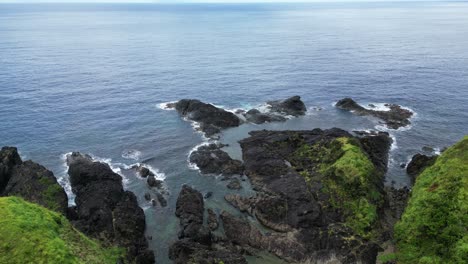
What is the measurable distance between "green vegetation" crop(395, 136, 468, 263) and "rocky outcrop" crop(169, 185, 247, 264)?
21.2 metres

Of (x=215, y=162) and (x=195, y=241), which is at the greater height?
(x=215, y=162)

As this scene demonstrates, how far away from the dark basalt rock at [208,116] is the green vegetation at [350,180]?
2383cm

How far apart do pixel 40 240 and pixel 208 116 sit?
55526 mm

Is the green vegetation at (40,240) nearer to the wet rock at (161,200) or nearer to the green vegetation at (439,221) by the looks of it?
the wet rock at (161,200)

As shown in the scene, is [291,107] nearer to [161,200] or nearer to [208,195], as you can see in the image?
[208,195]

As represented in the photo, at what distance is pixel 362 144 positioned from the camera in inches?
2847

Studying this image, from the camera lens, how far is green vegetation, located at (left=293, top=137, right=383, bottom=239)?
52994 millimetres

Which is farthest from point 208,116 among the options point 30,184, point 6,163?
point 6,163

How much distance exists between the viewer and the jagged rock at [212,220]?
5424 centimetres

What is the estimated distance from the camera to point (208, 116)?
90125 millimetres

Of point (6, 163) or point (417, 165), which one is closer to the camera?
point (6, 163)

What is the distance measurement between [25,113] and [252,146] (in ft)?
195

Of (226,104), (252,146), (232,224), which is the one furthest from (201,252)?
(226,104)

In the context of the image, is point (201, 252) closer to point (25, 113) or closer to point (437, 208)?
point (437, 208)
